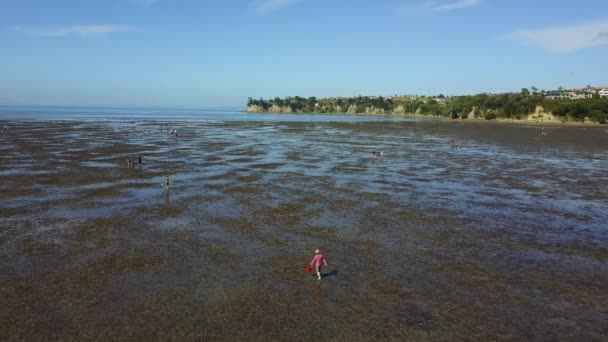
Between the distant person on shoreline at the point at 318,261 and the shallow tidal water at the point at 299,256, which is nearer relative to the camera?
the shallow tidal water at the point at 299,256

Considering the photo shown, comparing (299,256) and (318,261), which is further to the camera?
(299,256)

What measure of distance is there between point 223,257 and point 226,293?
4601 millimetres

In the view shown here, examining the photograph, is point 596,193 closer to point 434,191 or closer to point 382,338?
point 434,191

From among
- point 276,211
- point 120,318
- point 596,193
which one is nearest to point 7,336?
point 120,318

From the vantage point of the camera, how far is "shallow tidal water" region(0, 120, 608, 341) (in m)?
17.0

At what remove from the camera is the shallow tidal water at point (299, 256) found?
55.6 feet

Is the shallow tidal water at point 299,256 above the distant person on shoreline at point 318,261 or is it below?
below

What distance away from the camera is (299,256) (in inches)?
954

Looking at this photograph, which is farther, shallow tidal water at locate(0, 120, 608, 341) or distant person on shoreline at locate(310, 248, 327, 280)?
distant person on shoreline at locate(310, 248, 327, 280)

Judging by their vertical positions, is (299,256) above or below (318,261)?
below

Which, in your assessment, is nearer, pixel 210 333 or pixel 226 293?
pixel 210 333

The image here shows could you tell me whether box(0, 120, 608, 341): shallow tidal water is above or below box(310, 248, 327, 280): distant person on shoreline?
below

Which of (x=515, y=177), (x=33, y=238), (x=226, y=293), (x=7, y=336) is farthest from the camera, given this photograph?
(x=515, y=177)

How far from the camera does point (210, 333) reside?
52.9 ft
